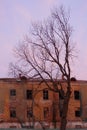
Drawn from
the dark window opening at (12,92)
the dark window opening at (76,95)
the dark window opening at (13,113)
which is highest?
the dark window opening at (12,92)

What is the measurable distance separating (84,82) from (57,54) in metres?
24.5

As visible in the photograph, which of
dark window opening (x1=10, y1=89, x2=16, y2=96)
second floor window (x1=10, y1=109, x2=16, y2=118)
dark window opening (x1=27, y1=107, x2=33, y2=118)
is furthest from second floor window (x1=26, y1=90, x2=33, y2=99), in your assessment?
second floor window (x1=10, y1=109, x2=16, y2=118)

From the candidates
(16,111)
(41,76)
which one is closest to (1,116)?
(16,111)

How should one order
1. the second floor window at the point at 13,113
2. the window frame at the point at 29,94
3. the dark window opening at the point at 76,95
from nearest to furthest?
the second floor window at the point at 13,113 < the window frame at the point at 29,94 < the dark window opening at the point at 76,95

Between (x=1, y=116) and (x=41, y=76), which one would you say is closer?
(x=41, y=76)

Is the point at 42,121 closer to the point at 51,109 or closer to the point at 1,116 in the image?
the point at 51,109

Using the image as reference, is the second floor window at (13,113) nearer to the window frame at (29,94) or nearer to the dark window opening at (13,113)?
the dark window opening at (13,113)

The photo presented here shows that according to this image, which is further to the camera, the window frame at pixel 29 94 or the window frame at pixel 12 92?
the window frame at pixel 29 94

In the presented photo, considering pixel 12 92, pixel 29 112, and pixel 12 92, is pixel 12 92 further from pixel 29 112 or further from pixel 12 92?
pixel 29 112

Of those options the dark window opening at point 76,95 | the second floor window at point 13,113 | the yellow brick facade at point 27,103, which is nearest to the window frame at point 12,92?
the yellow brick facade at point 27,103

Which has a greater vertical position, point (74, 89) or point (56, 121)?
point (74, 89)

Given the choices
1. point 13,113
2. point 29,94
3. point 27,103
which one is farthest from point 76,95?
Answer: point 13,113

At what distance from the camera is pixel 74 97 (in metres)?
63.2

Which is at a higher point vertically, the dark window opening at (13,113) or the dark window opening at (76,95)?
the dark window opening at (76,95)
